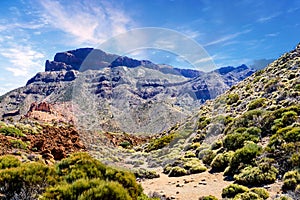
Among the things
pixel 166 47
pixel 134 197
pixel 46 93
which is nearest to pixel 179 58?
pixel 166 47

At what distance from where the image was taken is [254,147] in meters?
15.6

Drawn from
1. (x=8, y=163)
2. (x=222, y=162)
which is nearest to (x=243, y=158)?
(x=222, y=162)

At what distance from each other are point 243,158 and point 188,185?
3.24 m

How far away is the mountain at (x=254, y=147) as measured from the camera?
39.8ft

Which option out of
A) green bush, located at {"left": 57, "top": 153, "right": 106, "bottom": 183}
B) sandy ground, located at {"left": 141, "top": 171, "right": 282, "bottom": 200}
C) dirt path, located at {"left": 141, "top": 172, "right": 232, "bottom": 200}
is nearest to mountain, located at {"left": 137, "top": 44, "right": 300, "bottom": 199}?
sandy ground, located at {"left": 141, "top": 171, "right": 282, "bottom": 200}

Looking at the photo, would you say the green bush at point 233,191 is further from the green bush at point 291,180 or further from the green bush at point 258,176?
the green bush at point 291,180

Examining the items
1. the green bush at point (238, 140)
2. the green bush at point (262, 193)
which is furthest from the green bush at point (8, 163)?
the green bush at point (238, 140)

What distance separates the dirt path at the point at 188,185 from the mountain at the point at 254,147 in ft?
0.79

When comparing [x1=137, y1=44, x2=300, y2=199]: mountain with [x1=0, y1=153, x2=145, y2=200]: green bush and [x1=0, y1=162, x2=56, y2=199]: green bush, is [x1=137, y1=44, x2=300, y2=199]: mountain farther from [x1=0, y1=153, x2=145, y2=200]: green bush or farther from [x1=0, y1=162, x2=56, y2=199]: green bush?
[x1=0, y1=162, x2=56, y2=199]: green bush

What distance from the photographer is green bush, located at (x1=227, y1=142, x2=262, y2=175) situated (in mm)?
14852

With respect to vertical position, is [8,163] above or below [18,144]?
below

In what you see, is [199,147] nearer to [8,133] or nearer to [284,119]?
[284,119]

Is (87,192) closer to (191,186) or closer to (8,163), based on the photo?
(8,163)

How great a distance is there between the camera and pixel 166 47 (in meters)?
22.1
